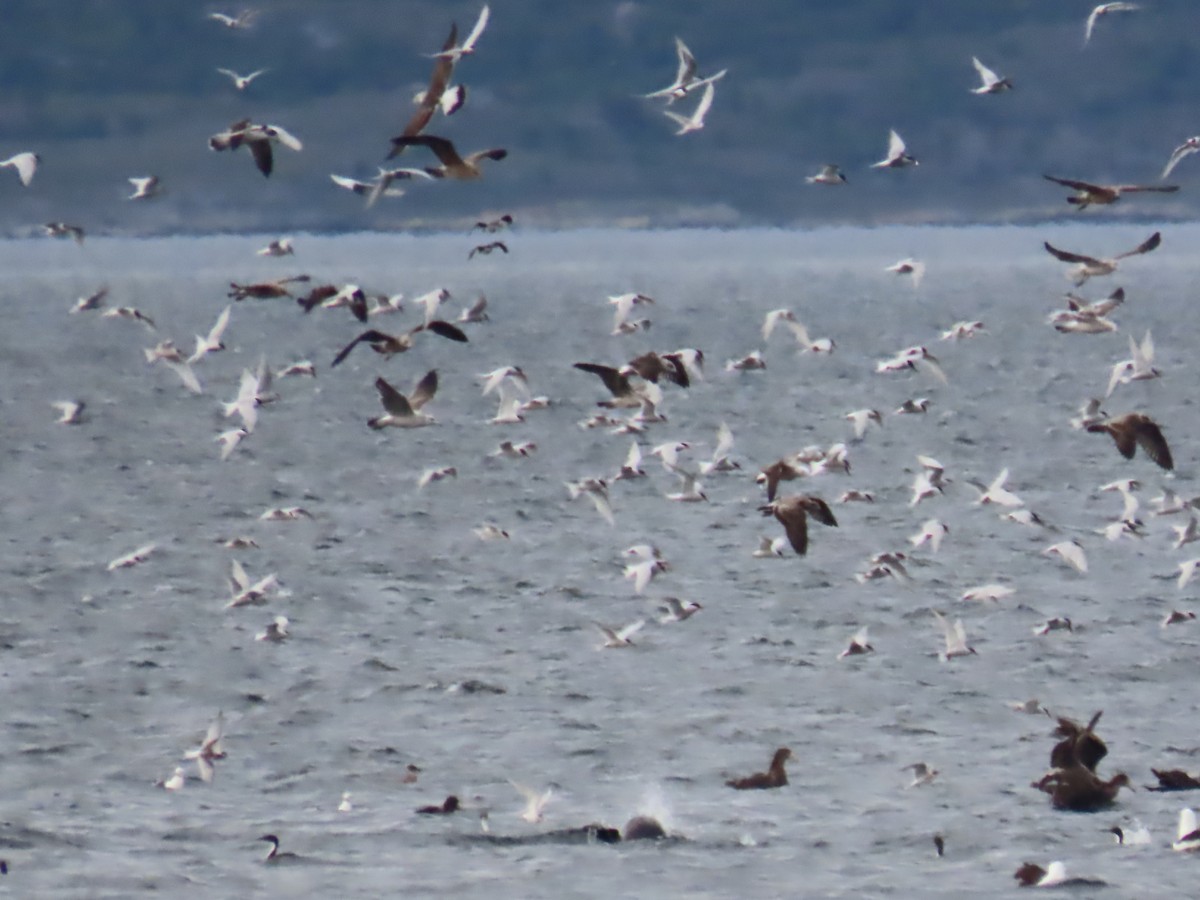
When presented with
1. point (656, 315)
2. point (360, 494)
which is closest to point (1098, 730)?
point (360, 494)

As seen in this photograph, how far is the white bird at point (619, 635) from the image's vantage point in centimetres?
2722

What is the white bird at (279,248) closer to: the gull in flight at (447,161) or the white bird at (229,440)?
the white bird at (229,440)

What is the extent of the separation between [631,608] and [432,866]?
13832 mm

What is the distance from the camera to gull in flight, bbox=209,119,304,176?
22625 mm

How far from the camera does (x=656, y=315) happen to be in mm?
167250

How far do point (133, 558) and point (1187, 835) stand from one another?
2127cm

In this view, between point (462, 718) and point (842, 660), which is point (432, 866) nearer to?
point (462, 718)

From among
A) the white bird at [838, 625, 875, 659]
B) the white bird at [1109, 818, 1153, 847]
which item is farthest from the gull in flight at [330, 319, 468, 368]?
the white bird at [1109, 818, 1153, 847]

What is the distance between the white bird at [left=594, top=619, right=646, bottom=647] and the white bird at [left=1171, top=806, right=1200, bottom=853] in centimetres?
946

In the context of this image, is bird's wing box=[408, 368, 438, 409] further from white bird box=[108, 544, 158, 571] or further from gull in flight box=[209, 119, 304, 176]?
white bird box=[108, 544, 158, 571]

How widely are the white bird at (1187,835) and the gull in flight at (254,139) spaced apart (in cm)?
1159

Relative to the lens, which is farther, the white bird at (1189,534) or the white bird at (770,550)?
the white bird at (770,550)

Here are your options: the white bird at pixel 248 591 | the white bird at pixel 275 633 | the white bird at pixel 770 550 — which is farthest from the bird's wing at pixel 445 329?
the white bird at pixel 770 550

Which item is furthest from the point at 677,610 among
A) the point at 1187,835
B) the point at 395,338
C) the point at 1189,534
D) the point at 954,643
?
the point at 1187,835
